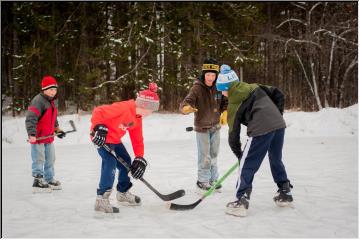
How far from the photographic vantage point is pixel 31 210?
4.13 metres

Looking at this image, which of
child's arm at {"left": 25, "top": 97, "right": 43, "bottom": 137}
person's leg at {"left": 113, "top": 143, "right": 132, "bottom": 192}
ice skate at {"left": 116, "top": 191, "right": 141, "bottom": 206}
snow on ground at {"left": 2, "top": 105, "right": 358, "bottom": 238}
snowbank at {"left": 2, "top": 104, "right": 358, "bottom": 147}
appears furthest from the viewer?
snowbank at {"left": 2, "top": 104, "right": 358, "bottom": 147}

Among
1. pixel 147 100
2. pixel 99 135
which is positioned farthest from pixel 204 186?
pixel 99 135

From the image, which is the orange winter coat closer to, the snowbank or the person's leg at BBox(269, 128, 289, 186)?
the person's leg at BBox(269, 128, 289, 186)

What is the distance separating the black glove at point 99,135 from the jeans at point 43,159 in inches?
57.7

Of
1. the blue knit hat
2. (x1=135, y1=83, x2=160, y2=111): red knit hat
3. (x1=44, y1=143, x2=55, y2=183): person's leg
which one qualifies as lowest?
(x1=44, y1=143, x2=55, y2=183): person's leg

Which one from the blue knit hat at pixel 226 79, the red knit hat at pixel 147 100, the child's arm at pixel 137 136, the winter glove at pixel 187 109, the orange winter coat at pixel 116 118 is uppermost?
the blue knit hat at pixel 226 79

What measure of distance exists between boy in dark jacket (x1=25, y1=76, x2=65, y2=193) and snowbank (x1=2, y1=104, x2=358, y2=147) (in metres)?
4.91

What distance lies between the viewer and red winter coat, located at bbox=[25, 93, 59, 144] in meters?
4.78

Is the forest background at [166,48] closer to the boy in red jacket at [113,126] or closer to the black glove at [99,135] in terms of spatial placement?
the boy in red jacket at [113,126]

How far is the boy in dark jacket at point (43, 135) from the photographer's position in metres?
4.86

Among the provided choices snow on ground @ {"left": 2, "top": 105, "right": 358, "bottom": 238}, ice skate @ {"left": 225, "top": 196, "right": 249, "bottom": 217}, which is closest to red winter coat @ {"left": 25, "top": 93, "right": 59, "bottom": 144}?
snow on ground @ {"left": 2, "top": 105, "right": 358, "bottom": 238}

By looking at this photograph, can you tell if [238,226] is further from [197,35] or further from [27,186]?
[197,35]

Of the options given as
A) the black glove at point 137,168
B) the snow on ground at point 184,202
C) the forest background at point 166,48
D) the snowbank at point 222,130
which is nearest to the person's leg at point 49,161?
the snow on ground at point 184,202

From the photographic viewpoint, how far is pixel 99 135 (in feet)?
12.2
